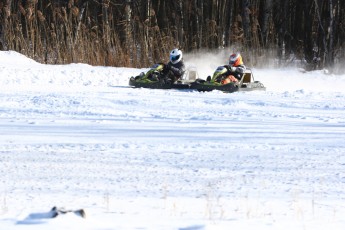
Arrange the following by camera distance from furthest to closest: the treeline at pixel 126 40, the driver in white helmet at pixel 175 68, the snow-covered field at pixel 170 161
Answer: the treeline at pixel 126 40, the driver in white helmet at pixel 175 68, the snow-covered field at pixel 170 161

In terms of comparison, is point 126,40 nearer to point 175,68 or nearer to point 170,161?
point 175,68

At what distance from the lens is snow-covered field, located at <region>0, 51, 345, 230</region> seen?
4141 millimetres

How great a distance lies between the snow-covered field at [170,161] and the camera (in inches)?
163

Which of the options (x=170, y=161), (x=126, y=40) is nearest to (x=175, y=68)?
(x=126, y=40)

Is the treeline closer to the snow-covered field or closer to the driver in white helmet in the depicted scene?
the driver in white helmet

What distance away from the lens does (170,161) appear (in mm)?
6164

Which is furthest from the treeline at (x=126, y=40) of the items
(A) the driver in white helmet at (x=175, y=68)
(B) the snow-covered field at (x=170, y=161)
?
(B) the snow-covered field at (x=170, y=161)

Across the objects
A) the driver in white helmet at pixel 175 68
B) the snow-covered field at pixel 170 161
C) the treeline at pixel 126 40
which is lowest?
the snow-covered field at pixel 170 161

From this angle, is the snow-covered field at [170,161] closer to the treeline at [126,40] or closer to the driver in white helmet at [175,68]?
the driver in white helmet at [175,68]

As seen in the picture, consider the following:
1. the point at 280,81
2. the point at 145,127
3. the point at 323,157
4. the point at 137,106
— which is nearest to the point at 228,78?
the point at 280,81

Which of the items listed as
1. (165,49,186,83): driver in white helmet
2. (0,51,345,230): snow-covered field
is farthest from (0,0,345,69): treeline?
(0,51,345,230): snow-covered field

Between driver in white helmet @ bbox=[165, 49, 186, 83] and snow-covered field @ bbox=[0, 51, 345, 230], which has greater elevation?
driver in white helmet @ bbox=[165, 49, 186, 83]

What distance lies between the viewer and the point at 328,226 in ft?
12.8

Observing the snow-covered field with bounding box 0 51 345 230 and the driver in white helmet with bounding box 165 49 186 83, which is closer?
the snow-covered field with bounding box 0 51 345 230
